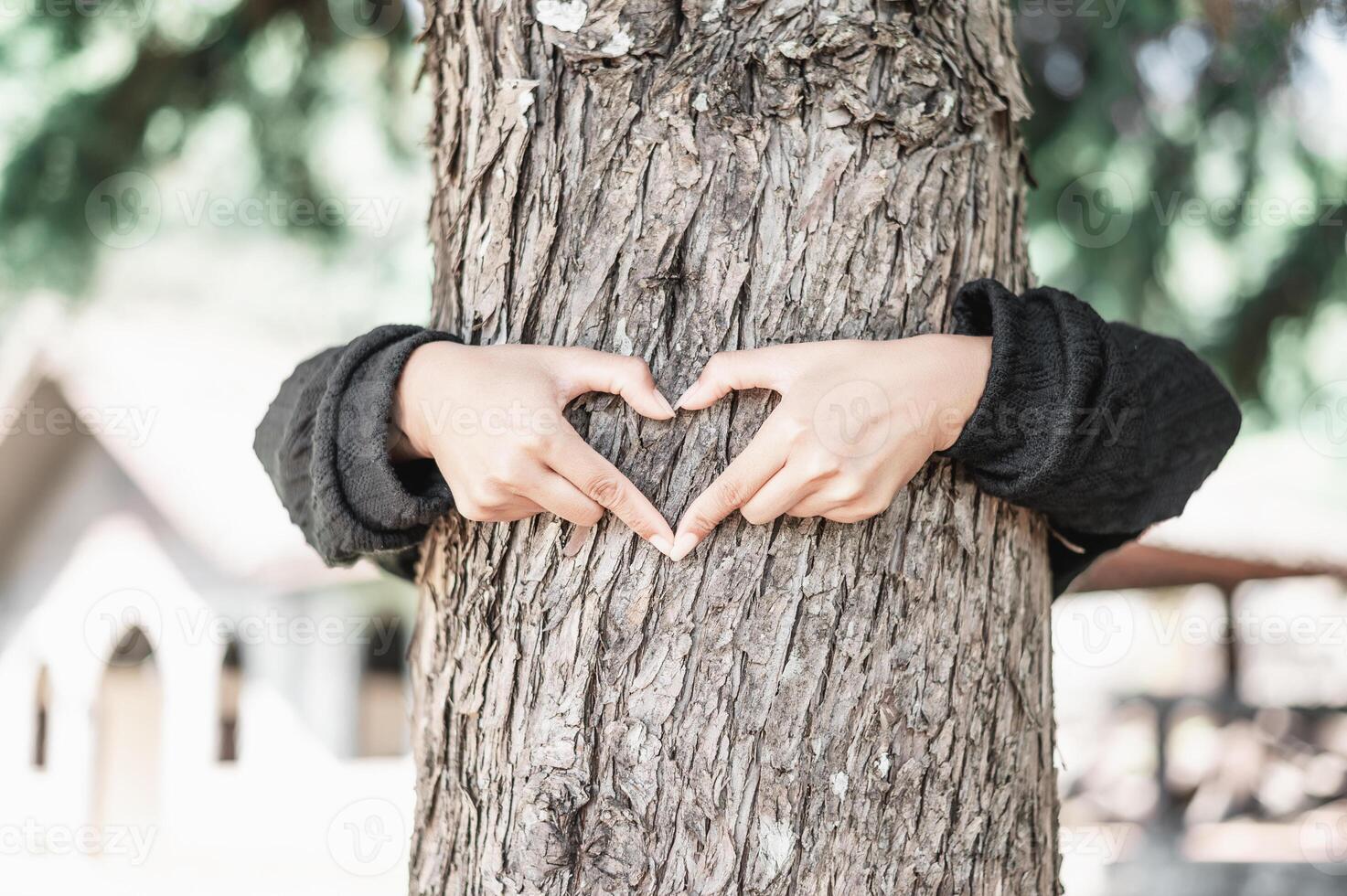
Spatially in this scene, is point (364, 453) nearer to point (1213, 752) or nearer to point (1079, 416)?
point (1079, 416)

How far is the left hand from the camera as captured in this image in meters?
A: 1.18

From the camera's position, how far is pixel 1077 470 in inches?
49.5

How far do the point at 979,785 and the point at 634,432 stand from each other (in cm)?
58

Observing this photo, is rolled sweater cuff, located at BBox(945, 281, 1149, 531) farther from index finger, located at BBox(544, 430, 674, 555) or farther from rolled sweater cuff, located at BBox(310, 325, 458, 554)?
rolled sweater cuff, located at BBox(310, 325, 458, 554)

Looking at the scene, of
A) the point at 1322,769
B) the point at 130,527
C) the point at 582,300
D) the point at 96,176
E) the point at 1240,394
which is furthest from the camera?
the point at 130,527

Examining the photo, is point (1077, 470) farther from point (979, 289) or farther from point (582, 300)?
point (582, 300)

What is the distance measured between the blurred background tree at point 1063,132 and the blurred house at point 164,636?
304cm

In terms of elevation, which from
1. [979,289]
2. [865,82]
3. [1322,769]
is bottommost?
[1322,769]

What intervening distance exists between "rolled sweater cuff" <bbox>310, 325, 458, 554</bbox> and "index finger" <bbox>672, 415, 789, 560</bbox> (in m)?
0.32

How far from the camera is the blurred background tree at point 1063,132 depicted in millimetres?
3988

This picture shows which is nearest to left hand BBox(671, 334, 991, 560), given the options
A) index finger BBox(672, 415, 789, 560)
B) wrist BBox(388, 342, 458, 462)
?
index finger BBox(672, 415, 789, 560)

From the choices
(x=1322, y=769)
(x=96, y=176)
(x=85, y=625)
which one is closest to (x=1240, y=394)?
(x=1322, y=769)

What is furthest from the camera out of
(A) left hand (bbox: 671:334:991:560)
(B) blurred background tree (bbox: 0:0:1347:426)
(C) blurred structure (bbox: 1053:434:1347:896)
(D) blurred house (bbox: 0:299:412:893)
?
(D) blurred house (bbox: 0:299:412:893)

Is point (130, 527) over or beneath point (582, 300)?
over
